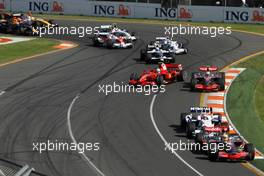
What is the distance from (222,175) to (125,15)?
45.4 metres

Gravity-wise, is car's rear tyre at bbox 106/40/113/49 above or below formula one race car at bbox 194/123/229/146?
above

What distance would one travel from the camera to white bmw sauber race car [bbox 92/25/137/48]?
1873 inches

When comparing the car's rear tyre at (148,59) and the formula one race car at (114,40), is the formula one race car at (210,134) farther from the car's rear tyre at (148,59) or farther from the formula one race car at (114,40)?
the formula one race car at (114,40)

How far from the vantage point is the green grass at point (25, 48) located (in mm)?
44625

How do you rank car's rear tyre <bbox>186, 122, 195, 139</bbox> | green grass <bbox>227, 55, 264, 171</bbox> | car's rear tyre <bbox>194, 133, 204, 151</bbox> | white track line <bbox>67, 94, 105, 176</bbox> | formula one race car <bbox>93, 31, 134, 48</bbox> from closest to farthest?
1. white track line <bbox>67, 94, 105, 176</bbox>
2. car's rear tyre <bbox>194, 133, 204, 151</bbox>
3. car's rear tyre <bbox>186, 122, 195, 139</bbox>
4. green grass <bbox>227, 55, 264, 171</bbox>
5. formula one race car <bbox>93, 31, 134, 48</bbox>

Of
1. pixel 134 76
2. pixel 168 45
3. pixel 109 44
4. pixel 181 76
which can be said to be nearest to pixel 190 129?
pixel 134 76

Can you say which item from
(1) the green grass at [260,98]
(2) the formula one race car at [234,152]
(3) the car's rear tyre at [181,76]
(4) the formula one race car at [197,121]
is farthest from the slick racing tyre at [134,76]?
(2) the formula one race car at [234,152]

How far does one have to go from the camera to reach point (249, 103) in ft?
109
